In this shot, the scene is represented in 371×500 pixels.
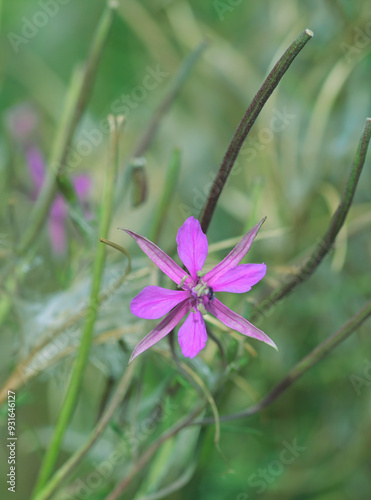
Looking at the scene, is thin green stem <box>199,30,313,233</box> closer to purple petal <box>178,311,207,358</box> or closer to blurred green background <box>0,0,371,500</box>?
purple petal <box>178,311,207,358</box>

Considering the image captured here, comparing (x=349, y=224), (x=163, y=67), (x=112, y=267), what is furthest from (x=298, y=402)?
(x=163, y=67)

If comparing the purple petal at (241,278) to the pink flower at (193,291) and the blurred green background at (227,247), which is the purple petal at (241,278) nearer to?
the pink flower at (193,291)

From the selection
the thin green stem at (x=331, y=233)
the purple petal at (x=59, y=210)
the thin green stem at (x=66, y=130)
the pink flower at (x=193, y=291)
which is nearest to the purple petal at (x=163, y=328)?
the pink flower at (x=193, y=291)

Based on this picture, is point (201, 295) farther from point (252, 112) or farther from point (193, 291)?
point (252, 112)

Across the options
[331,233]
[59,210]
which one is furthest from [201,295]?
[59,210]

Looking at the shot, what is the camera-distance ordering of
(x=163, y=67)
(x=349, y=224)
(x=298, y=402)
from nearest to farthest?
(x=349, y=224) < (x=298, y=402) < (x=163, y=67)

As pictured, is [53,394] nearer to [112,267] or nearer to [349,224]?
[112,267]
